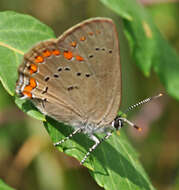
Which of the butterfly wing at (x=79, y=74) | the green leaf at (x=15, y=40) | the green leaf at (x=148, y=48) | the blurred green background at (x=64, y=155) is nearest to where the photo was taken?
the green leaf at (x=15, y=40)

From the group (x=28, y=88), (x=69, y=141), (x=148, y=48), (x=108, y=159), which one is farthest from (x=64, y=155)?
(x=28, y=88)

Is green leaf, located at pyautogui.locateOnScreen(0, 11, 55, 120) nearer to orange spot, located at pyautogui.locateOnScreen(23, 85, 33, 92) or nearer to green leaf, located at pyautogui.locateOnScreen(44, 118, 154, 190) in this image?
orange spot, located at pyautogui.locateOnScreen(23, 85, 33, 92)

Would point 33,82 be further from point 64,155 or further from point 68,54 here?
point 64,155

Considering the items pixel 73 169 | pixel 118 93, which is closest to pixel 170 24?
pixel 73 169

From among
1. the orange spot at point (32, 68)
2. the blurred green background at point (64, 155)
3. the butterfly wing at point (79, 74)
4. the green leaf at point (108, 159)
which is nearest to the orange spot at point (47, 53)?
the butterfly wing at point (79, 74)

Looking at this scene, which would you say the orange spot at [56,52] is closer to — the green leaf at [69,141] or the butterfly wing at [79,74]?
the butterfly wing at [79,74]

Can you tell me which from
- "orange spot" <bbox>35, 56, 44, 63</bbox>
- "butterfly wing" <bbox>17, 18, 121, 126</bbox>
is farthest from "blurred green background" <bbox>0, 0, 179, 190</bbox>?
"orange spot" <bbox>35, 56, 44, 63</bbox>

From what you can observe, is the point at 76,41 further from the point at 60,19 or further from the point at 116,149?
the point at 60,19
